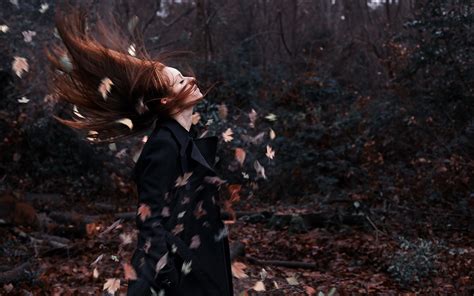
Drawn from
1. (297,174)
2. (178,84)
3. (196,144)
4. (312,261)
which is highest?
(178,84)

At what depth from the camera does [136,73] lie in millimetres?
3314

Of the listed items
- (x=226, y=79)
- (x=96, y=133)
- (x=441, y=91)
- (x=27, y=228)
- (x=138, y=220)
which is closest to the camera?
(x=138, y=220)

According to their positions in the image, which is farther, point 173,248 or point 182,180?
point 182,180

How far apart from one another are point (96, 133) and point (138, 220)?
0.82 meters

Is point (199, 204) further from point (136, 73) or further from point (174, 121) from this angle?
point (136, 73)

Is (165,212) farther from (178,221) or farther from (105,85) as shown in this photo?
(105,85)

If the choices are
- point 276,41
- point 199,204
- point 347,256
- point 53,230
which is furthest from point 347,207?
point 276,41

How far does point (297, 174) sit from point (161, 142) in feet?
29.2

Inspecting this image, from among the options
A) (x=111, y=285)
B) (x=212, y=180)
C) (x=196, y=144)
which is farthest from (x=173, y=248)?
(x=111, y=285)

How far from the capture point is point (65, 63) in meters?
3.48

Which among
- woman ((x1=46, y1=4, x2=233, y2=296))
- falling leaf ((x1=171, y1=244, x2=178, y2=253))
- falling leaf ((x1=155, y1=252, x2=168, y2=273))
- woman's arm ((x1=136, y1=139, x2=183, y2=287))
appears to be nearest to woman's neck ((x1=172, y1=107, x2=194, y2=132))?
woman ((x1=46, y1=4, x2=233, y2=296))

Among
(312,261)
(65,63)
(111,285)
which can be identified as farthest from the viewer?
(312,261)

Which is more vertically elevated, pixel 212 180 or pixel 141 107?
pixel 141 107

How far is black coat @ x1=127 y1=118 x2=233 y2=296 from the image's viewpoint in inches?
116
